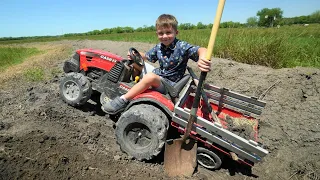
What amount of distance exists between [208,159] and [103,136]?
1.62 metres

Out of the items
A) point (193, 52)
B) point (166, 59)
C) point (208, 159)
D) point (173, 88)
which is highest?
point (193, 52)

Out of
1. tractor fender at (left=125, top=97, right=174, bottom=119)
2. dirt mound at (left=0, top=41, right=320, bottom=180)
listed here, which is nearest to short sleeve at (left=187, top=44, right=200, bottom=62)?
tractor fender at (left=125, top=97, right=174, bottom=119)

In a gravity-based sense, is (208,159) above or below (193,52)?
below

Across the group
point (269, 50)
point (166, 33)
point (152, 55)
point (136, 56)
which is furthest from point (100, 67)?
point (269, 50)

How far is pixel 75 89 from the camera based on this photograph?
4.15 metres

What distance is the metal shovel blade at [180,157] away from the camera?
2822 millimetres

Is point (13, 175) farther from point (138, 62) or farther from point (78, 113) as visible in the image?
point (138, 62)

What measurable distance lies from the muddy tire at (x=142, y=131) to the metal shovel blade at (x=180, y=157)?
13 centimetres

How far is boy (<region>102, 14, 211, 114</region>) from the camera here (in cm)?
314

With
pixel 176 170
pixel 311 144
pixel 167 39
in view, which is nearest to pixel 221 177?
pixel 176 170

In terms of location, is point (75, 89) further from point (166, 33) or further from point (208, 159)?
point (208, 159)

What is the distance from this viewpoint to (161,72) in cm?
344

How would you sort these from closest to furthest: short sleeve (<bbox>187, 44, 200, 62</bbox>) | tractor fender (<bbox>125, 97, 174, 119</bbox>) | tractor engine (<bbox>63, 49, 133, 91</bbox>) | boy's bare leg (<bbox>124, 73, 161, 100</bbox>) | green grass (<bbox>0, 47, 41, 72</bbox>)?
tractor fender (<bbox>125, 97, 174, 119</bbox>)
boy's bare leg (<bbox>124, 73, 161, 100</bbox>)
short sleeve (<bbox>187, 44, 200, 62</bbox>)
tractor engine (<bbox>63, 49, 133, 91</bbox>)
green grass (<bbox>0, 47, 41, 72</bbox>)

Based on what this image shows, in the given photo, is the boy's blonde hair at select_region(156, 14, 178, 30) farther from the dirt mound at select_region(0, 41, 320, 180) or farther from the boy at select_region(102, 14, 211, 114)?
the dirt mound at select_region(0, 41, 320, 180)
